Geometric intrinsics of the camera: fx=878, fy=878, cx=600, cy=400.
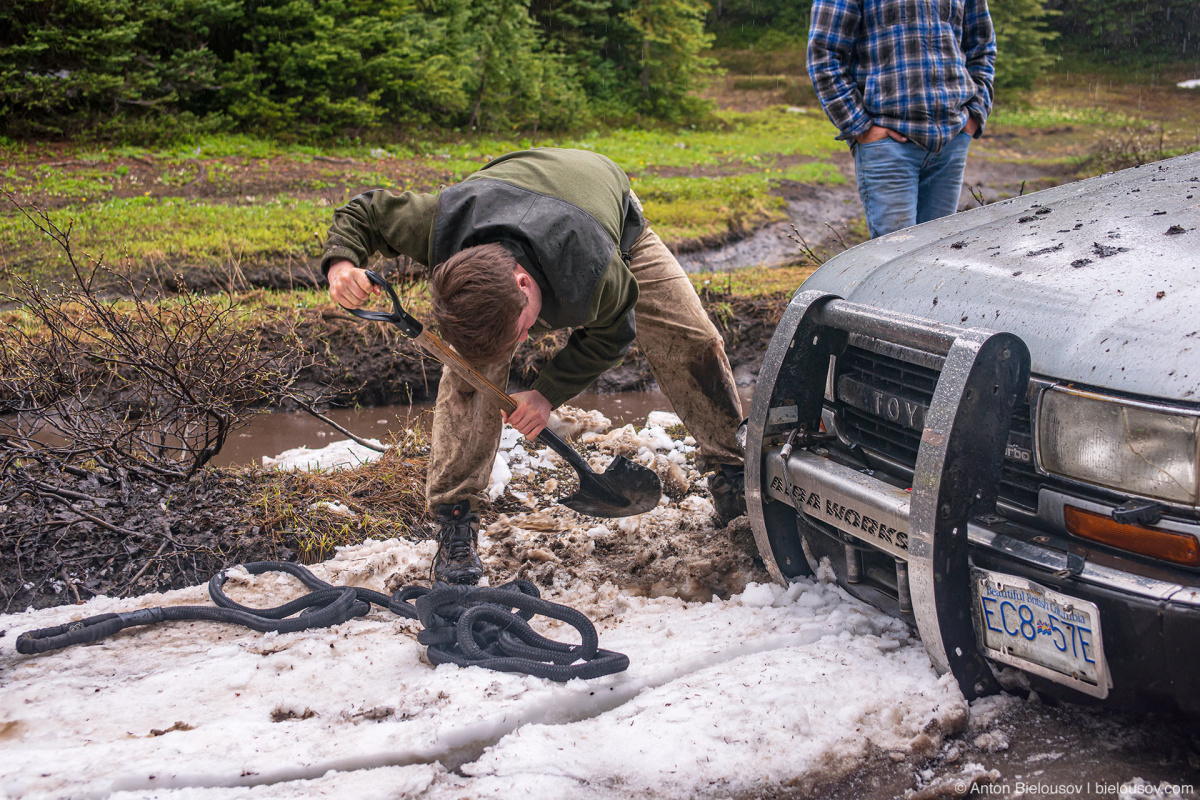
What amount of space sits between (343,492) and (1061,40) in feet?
119

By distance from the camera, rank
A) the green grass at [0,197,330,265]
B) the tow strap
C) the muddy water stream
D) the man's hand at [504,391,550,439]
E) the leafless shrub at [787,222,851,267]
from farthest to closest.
A: the green grass at [0,197,330,265]
the leafless shrub at [787,222,851,267]
the muddy water stream
the man's hand at [504,391,550,439]
the tow strap

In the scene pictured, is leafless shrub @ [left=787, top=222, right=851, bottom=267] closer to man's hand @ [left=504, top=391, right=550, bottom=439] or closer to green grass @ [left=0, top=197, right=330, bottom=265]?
man's hand @ [left=504, top=391, right=550, bottom=439]

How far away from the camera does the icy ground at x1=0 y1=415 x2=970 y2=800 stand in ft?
6.41

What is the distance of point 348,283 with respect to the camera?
2.64 metres

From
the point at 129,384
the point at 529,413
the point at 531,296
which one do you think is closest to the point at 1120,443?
the point at 531,296

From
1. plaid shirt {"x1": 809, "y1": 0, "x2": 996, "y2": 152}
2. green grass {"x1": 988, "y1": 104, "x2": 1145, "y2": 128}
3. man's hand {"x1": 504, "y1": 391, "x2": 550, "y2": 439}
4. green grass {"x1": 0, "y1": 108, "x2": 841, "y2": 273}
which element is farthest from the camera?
green grass {"x1": 988, "y1": 104, "x2": 1145, "y2": 128}

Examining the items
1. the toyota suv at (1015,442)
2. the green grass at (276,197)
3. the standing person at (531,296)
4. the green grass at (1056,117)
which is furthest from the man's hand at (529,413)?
the green grass at (1056,117)

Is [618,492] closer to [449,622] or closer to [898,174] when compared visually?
[449,622]

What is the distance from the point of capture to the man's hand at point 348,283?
2.62 meters

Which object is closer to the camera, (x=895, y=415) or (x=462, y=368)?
(x=895, y=415)

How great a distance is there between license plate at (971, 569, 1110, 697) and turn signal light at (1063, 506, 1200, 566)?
0.49 ft

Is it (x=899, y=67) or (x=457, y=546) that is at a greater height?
(x=899, y=67)

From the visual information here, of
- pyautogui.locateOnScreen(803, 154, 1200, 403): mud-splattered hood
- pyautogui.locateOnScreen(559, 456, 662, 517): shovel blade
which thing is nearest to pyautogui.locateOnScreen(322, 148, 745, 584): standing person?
pyautogui.locateOnScreen(559, 456, 662, 517): shovel blade

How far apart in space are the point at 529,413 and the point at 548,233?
0.66 metres
